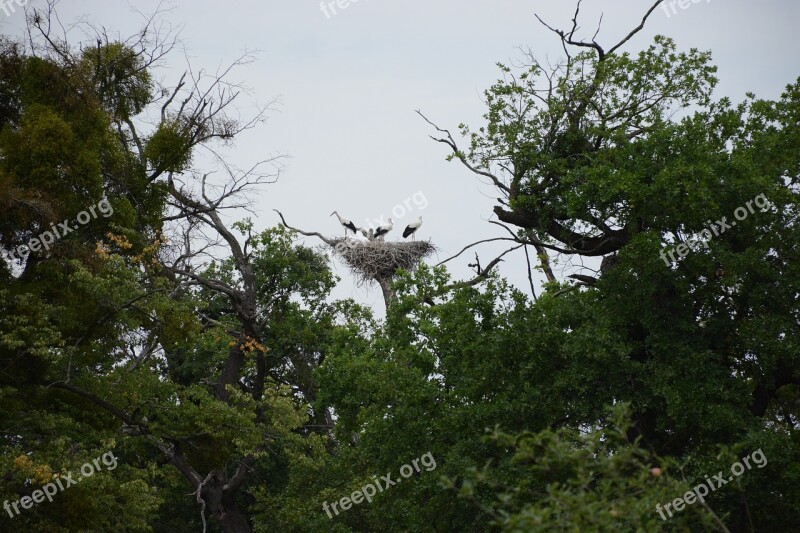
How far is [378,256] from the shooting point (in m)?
24.5

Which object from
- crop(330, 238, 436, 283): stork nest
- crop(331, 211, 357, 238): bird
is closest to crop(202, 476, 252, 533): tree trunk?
crop(330, 238, 436, 283): stork nest

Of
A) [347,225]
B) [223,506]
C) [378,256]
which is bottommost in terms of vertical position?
[223,506]

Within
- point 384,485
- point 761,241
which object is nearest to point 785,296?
point 761,241

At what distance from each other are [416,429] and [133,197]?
6651 mm

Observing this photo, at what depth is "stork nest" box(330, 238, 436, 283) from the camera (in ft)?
80.5

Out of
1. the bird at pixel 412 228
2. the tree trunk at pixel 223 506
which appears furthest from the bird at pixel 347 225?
the tree trunk at pixel 223 506

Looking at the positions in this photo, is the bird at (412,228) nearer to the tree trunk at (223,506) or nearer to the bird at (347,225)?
the bird at (347,225)

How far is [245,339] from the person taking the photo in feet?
66.4

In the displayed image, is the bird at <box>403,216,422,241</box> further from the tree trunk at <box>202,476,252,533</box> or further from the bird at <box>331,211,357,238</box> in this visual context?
the tree trunk at <box>202,476,252,533</box>

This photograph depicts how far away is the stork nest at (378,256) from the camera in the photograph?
24.5 meters

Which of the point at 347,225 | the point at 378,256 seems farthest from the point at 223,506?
the point at 347,225

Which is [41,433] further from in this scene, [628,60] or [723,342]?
[628,60]

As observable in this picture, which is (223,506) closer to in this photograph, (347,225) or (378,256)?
(378,256)

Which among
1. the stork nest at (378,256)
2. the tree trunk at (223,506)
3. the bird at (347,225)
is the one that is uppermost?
the bird at (347,225)
